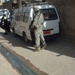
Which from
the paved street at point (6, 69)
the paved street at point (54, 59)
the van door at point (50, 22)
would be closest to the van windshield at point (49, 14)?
the van door at point (50, 22)

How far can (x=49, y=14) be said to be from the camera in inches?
494

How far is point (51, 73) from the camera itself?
7.52 metres

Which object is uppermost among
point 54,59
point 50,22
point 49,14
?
point 49,14

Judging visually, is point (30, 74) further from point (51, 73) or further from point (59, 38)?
point (59, 38)

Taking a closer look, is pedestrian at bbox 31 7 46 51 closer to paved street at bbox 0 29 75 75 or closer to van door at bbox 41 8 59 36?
paved street at bbox 0 29 75 75

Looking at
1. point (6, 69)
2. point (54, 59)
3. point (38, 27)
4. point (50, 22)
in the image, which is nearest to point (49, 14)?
point (50, 22)

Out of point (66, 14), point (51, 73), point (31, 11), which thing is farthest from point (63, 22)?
point (51, 73)

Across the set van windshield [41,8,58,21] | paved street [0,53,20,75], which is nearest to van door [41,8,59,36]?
van windshield [41,8,58,21]

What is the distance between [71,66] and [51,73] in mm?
905

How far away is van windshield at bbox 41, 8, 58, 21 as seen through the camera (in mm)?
12430

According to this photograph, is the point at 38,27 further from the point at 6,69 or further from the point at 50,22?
the point at 6,69

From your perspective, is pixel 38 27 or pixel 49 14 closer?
pixel 38 27

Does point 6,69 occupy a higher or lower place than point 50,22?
lower

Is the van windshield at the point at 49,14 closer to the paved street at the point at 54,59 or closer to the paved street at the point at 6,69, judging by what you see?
the paved street at the point at 54,59
